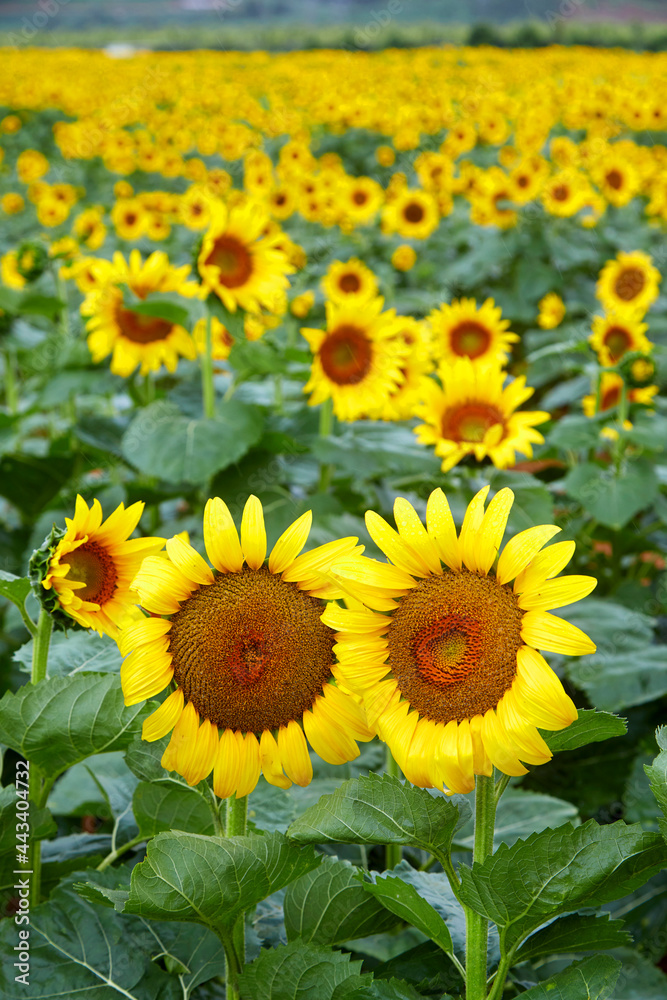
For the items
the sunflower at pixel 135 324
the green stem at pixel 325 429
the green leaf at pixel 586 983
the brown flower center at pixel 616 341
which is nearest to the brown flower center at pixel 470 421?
the green stem at pixel 325 429

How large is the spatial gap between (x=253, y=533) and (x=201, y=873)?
32 cm

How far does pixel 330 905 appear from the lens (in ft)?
3.34

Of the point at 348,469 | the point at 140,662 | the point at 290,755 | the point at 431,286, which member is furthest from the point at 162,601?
the point at 431,286

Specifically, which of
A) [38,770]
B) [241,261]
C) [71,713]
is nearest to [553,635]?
[71,713]

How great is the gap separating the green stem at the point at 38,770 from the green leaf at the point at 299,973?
13.8 inches

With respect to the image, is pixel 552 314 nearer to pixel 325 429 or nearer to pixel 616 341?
pixel 616 341

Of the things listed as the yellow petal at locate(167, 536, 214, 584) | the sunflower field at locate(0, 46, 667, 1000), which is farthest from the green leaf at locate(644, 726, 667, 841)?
the yellow petal at locate(167, 536, 214, 584)

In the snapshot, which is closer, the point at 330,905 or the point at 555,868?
the point at 555,868

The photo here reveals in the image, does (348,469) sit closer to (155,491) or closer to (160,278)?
(155,491)

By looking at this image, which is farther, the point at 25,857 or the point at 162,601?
the point at 25,857

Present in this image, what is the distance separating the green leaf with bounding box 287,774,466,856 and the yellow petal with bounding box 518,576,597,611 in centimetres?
21

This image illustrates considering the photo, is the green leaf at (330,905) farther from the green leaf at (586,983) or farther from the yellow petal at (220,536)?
the yellow petal at (220,536)

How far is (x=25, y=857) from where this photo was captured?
43.5 inches

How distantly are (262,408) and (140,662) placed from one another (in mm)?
1581
